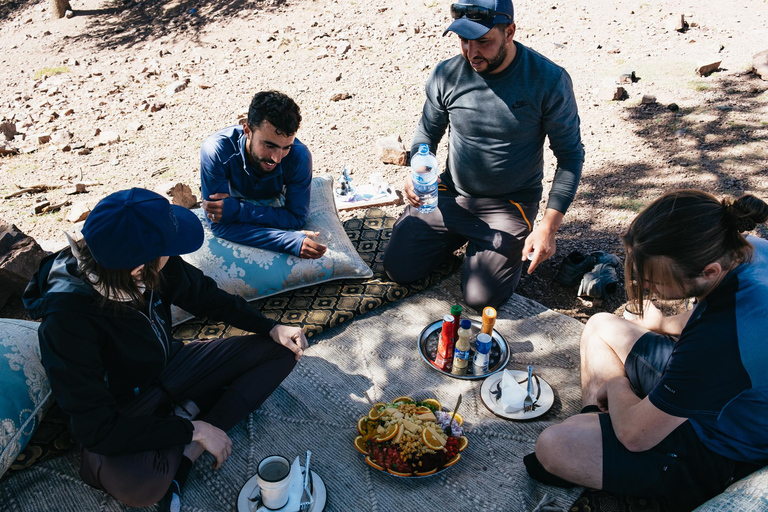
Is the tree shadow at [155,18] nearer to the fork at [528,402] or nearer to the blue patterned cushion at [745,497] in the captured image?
the fork at [528,402]

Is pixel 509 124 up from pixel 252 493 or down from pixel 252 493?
up

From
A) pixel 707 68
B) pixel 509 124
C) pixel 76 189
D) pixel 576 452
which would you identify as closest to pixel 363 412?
pixel 576 452

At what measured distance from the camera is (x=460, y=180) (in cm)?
427

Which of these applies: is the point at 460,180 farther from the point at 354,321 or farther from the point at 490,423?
the point at 490,423

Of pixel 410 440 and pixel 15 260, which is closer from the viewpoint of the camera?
pixel 410 440

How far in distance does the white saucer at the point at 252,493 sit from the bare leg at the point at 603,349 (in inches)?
57.9

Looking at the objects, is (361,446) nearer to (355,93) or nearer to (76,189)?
(76,189)

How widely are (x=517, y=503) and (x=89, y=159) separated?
621cm

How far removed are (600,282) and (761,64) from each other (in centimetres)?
473

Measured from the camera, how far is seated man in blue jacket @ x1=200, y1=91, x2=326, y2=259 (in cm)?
383

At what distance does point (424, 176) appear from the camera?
158 inches

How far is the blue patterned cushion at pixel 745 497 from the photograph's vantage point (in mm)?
2059

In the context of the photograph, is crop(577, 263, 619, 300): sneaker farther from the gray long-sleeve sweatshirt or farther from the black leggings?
the black leggings

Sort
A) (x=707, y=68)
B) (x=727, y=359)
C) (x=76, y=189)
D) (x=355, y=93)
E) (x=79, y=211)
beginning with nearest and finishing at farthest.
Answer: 1. (x=727, y=359)
2. (x=79, y=211)
3. (x=76, y=189)
4. (x=707, y=68)
5. (x=355, y=93)
